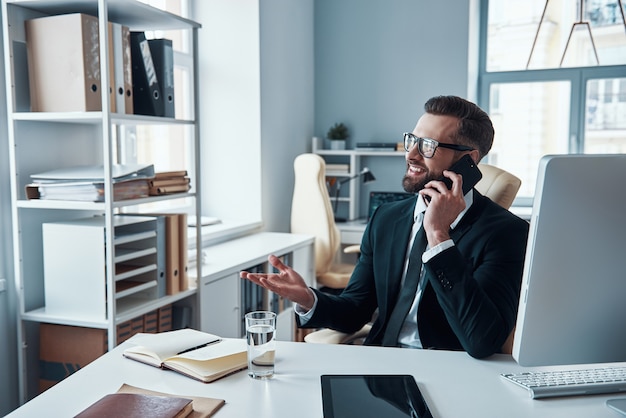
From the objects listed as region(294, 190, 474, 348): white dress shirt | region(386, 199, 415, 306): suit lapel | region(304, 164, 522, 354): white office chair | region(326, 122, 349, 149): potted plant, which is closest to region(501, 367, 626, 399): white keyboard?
region(294, 190, 474, 348): white dress shirt

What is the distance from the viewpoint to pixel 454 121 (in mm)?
1814

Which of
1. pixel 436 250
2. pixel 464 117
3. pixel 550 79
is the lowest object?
pixel 436 250

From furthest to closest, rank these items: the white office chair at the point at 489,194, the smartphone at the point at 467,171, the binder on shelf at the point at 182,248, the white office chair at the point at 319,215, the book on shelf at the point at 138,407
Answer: the white office chair at the point at 319,215 → the binder on shelf at the point at 182,248 → the white office chair at the point at 489,194 → the smartphone at the point at 467,171 → the book on shelf at the point at 138,407

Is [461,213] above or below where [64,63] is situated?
below

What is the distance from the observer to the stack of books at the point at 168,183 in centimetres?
224

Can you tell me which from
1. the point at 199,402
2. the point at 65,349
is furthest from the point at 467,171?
the point at 65,349

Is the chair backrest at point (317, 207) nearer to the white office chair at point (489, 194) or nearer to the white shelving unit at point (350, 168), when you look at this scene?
the white shelving unit at point (350, 168)

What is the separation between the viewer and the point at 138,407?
1036 millimetres

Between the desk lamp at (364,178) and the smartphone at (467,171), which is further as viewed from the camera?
the desk lamp at (364,178)

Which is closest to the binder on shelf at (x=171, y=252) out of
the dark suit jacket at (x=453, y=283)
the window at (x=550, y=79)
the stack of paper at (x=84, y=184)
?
the stack of paper at (x=84, y=184)

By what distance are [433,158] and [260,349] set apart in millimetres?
845

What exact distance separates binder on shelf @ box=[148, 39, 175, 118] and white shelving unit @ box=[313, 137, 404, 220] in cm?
225

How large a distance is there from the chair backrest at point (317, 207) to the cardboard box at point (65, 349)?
189 centimetres

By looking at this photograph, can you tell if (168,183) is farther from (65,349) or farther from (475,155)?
(475,155)
